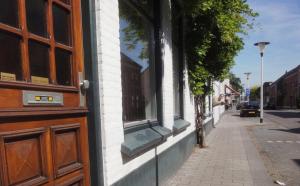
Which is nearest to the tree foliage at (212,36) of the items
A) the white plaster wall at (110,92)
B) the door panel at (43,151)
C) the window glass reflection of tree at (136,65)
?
the window glass reflection of tree at (136,65)

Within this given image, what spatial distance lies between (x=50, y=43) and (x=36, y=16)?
26 cm

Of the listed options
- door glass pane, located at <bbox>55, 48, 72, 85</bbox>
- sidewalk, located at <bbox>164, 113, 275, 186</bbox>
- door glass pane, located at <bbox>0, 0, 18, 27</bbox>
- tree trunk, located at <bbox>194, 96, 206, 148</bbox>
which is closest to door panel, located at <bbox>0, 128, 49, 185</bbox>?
door glass pane, located at <bbox>55, 48, 72, 85</bbox>

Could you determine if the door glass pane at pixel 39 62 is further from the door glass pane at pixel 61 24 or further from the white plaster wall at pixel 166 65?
the white plaster wall at pixel 166 65

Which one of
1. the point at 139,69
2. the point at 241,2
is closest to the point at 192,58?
the point at 241,2

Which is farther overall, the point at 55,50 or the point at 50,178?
the point at 55,50

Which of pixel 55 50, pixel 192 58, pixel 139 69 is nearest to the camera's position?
pixel 55 50

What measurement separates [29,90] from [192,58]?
7049mm

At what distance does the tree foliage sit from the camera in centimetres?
880

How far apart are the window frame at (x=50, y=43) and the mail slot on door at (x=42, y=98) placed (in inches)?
1.8

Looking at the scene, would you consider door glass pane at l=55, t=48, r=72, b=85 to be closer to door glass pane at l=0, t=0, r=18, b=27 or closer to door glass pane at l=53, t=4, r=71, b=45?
door glass pane at l=53, t=4, r=71, b=45

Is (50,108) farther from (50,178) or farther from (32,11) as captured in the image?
(32,11)

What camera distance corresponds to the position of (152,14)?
6281 millimetres

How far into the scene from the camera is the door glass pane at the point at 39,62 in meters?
2.56

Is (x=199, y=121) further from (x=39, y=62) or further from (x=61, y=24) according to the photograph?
(x=39, y=62)
